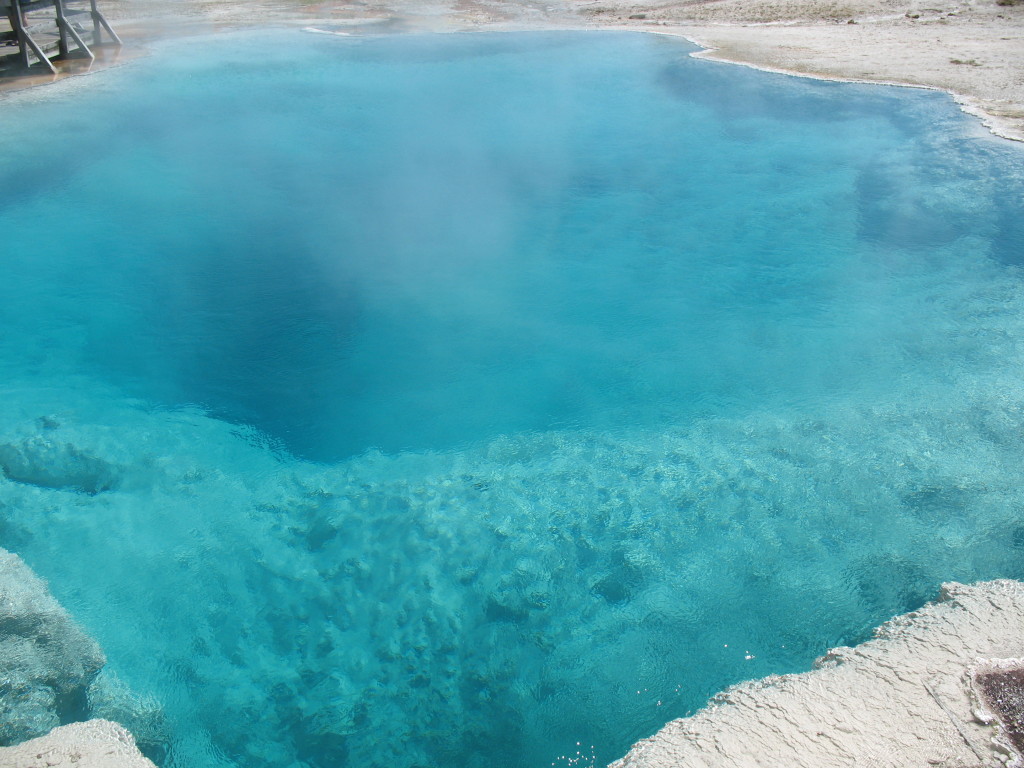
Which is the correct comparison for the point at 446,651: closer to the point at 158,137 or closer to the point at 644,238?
the point at 644,238

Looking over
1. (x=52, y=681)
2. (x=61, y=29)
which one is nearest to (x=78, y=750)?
(x=52, y=681)

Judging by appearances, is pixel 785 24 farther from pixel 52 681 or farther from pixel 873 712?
pixel 52 681

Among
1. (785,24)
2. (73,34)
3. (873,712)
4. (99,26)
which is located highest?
(99,26)

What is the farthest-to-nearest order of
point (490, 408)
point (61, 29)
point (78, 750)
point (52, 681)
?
point (61, 29) < point (490, 408) < point (52, 681) < point (78, 750)

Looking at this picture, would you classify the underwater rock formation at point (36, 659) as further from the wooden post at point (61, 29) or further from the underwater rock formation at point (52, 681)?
the wooden post at point (61, 29)

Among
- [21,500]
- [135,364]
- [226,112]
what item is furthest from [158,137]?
[21,500]

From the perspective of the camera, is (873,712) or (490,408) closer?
(873,712)
